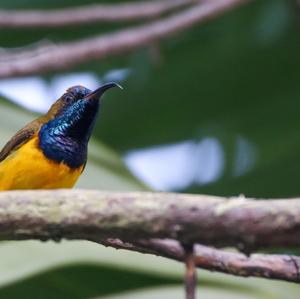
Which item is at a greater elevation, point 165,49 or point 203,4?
point 165,49

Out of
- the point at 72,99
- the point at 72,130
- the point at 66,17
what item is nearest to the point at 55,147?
the point at 72,130

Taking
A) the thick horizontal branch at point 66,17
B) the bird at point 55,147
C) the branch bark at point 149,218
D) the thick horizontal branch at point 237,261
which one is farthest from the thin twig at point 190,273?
the thick horizontal branch at point 66,17

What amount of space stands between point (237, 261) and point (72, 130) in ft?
4.44

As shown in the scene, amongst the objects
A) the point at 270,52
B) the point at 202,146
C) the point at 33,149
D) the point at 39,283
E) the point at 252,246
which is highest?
the point at 270,52

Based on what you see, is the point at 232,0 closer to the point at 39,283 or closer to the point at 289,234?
the point at 39,283

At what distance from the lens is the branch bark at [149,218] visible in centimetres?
121

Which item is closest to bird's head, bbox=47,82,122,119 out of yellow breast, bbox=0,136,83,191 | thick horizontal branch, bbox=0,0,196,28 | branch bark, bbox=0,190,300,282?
yellow breast, bbox=0,136,83,191

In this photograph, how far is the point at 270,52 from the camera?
16.0ft

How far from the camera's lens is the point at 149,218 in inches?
48.6

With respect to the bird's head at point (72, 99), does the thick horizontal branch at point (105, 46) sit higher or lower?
higher

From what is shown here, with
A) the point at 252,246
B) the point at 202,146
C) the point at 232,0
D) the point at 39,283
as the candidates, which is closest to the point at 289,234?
the point at 252,246

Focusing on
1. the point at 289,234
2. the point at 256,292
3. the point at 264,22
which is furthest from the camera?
the point at 264,22

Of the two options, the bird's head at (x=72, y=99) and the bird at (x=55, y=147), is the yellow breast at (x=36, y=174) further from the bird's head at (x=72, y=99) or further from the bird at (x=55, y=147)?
the bird's head at (x=72, y=99)

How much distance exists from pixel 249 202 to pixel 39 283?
1790mm
